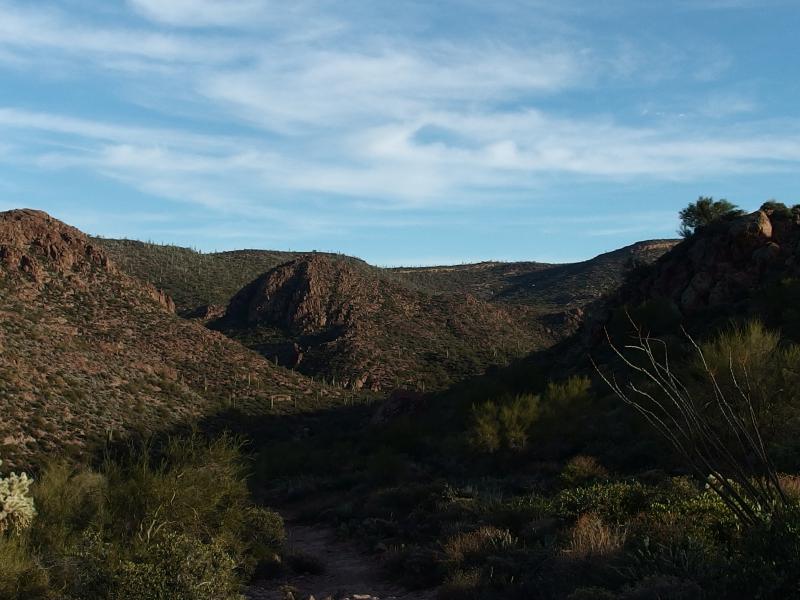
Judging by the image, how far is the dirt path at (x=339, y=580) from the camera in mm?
12109

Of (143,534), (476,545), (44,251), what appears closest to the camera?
(143,534)

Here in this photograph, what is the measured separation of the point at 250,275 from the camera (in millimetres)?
102062

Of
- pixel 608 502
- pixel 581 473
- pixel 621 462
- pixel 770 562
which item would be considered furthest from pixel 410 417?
pixel 770 562

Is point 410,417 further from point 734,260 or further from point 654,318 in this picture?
point 734,260

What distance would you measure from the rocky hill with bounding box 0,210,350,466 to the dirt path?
1752 centimetres

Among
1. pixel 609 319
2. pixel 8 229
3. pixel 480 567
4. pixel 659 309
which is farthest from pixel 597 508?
pixel 8 229

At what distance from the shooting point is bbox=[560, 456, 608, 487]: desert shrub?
17.7 meters

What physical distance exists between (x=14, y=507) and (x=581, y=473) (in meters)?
13.4

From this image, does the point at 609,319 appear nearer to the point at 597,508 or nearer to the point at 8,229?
the point at 597,508

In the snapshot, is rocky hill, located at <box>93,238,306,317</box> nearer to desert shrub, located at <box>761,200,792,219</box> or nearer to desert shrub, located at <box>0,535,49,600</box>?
desert shrub, located at <box>761,200,792,219</box>

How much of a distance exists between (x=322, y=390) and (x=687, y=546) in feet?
165

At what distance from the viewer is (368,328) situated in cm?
7175

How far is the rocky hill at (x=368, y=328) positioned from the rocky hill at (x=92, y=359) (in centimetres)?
692

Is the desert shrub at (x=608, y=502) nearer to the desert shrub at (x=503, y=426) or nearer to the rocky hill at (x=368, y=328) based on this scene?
the desert shrub at (x=503, y=426)
